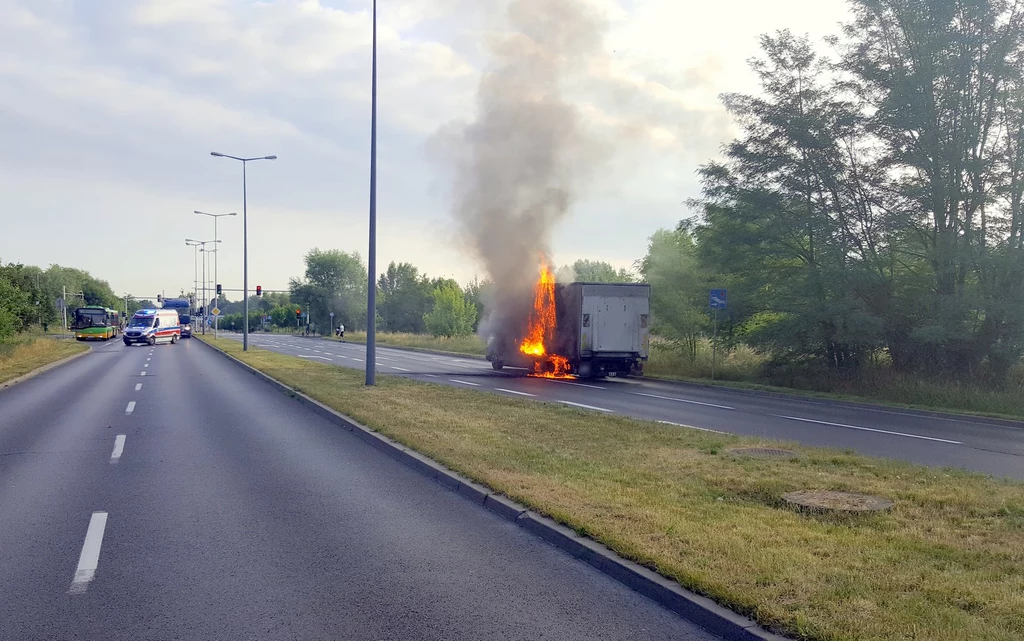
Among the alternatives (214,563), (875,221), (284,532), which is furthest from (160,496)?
(875,221)

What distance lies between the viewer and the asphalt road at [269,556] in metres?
4.65

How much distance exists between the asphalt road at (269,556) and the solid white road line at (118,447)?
42 millimetres

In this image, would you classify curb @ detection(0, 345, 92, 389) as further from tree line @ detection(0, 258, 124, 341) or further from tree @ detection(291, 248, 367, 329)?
tree @ detection(291, 248, 367, 329)

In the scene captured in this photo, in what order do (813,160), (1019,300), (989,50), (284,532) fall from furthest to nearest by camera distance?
(813,160) → (989,50) → (1019,300) → (284,532)

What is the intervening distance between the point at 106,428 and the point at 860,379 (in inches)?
758

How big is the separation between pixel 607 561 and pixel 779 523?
Answer: 1726 mm

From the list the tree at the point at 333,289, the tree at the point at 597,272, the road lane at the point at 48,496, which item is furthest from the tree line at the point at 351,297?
the road lane at the point at 48,496

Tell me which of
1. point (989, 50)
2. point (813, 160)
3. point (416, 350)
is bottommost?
point (416, 350)

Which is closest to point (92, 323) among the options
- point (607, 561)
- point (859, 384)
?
point (859, 384)

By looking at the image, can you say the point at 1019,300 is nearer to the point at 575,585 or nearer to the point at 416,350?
the point at 575,585

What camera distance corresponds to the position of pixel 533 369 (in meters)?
28.4

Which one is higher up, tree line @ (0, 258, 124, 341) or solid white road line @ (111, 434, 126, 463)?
tree line @ (0, 258, 124, 341)

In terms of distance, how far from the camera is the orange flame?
26.7 m

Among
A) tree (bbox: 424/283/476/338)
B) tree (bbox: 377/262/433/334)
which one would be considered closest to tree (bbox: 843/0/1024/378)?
tree (bbox: 424/283/476/338)
